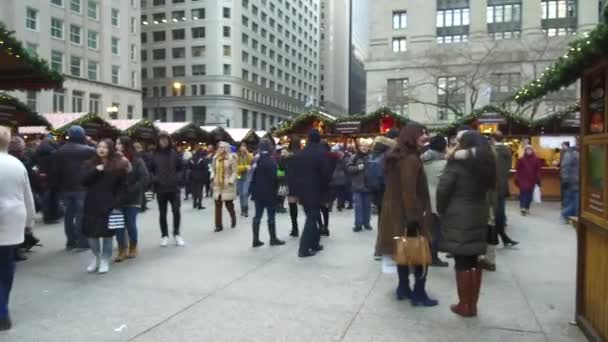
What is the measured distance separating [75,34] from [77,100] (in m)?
6.52

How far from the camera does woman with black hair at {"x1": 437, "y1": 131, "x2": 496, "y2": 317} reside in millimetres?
4609

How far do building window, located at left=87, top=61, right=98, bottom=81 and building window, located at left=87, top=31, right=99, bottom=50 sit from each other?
165cm

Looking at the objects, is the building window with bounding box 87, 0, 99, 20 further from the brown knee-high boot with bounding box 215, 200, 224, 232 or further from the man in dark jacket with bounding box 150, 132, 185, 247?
the man in dark jacket with bounding box 150, 132, 185, 247

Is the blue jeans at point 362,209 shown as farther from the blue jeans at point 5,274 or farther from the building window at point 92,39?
the building window at point 92,39

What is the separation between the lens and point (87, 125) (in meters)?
20.5

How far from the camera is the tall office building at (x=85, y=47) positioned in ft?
147

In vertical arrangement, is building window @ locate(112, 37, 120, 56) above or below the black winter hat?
above

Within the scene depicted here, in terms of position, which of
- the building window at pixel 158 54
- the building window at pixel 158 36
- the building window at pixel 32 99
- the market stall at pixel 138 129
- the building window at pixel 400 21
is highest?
the building window at pixel 158 36

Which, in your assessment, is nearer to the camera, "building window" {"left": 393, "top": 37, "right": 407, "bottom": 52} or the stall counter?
the stall counter

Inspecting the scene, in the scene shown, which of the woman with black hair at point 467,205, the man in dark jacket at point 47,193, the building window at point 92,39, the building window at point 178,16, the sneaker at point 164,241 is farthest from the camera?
the building window at point 178,16

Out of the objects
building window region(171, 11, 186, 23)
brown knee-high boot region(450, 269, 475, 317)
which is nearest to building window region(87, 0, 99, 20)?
building window region(171, 11, 186, 23)

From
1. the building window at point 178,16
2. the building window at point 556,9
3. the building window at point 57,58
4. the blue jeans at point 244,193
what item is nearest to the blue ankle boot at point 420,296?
the blue jeans at point 244,193

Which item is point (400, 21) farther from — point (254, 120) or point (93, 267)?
point (93, 267)

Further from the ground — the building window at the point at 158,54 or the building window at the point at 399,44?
the building window at the point at 158,54
